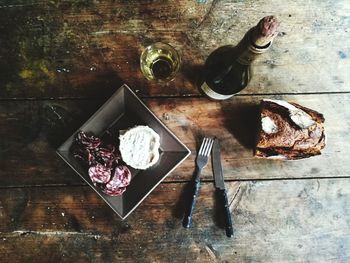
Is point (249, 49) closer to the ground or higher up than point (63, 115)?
higher up

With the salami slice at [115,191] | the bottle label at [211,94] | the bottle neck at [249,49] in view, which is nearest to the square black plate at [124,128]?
the salami slice at [115,191]

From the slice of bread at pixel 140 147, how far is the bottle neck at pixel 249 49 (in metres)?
0.31

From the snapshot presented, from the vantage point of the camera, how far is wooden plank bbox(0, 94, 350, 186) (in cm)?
119

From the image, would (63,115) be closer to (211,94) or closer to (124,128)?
(124,128)

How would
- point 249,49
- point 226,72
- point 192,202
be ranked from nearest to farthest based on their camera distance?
point 249,49 < point 226,72 < point 192,202

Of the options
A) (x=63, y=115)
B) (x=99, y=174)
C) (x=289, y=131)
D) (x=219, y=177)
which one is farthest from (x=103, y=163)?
(x=289, y=131)

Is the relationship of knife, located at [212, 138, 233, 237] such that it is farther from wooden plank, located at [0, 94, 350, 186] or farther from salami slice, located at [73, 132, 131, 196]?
salami slice, located at [73, 132, 131, 196]

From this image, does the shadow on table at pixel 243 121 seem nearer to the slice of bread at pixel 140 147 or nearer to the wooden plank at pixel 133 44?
the wooden plank at pixel 133 44

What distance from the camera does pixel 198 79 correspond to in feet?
3.91

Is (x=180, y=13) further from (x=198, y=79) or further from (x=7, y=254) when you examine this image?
(x=7, y=254)

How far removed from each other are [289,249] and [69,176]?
2.06ft

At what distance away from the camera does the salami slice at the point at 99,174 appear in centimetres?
109

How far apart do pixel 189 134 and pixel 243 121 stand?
152 mm

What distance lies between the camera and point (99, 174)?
1.09 metres
